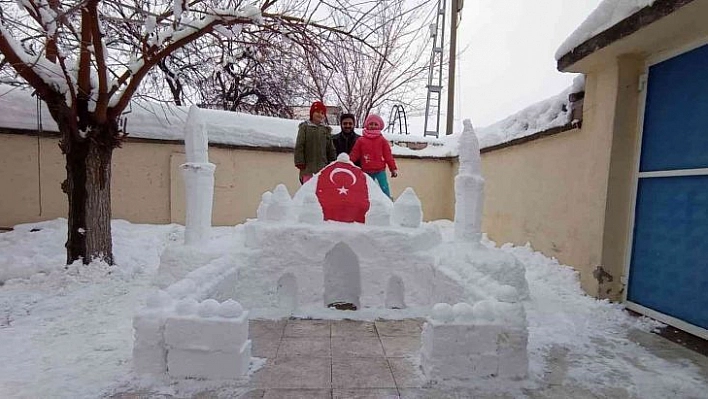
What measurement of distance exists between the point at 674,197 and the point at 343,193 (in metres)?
3.36

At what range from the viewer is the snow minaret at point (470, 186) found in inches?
173

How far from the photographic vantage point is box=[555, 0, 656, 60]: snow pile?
4.04 metres

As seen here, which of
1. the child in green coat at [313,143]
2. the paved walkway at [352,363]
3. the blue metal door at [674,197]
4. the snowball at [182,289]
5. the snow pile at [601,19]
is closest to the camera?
the paved walkway at [352,363]

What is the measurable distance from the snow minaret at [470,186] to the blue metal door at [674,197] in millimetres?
1766

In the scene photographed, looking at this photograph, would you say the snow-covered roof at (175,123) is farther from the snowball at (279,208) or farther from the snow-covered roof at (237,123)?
the snowball at (279,208)

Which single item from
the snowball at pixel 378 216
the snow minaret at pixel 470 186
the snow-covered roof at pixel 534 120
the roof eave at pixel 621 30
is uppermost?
the roof eave at pixel 621 30

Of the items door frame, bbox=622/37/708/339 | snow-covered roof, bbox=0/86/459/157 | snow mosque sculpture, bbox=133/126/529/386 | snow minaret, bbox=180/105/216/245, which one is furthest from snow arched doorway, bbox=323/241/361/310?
snow-covered roof, bbox=0/86/459/157

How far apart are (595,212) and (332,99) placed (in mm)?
14119

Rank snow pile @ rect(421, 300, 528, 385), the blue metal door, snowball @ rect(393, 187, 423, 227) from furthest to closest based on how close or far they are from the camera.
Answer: snowball @ rect(393, 187, 423, 227) → the blue metal door → snow pile @ rect(421, 300, 528, 385)

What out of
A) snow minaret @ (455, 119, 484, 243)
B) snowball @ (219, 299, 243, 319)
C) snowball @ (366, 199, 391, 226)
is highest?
snow minaret @ (455, 119, 484, 243)

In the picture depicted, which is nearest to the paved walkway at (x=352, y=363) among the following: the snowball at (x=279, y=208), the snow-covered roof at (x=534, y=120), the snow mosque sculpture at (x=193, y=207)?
the snow mosque sculpture at (x=193, y=207)

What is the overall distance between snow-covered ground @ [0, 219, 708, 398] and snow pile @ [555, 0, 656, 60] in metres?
2.80

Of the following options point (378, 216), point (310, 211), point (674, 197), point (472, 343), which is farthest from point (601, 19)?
point (472, 343)

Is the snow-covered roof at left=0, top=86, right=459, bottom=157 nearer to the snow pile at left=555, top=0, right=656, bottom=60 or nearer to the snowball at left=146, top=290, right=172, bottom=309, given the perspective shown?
the snowball at left=146, top=290, right=172, bottom=309
